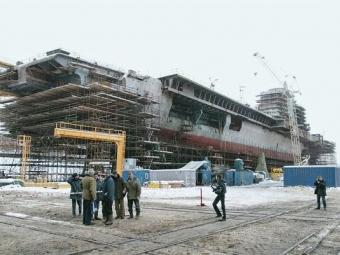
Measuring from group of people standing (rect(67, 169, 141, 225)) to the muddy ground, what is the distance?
438mm

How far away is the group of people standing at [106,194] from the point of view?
1042 cm

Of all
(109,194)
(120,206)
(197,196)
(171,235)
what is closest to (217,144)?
(197,196)

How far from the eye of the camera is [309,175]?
119ft

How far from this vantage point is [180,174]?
3538 centimetres

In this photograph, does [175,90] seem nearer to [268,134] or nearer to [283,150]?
[268,134]

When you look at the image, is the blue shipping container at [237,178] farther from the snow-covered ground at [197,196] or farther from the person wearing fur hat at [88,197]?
the person wearing fur hat at [88,197]

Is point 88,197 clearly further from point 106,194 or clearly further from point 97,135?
point 97,135

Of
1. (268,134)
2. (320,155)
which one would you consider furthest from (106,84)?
(320,155)

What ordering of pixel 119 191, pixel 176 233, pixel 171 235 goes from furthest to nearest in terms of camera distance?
1. pixel 119 191
2. pixel 176 233
3. pixel 171 235

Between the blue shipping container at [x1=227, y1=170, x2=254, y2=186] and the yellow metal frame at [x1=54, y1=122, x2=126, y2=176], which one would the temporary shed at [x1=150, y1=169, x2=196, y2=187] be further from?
the blue shipping container at [x1=227, y1=170, x2=254, y2=186]

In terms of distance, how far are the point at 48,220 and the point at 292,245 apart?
7472 mm

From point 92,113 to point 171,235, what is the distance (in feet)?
99.6

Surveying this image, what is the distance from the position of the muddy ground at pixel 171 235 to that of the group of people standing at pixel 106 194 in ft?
1.44

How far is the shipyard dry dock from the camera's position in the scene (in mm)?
37031
